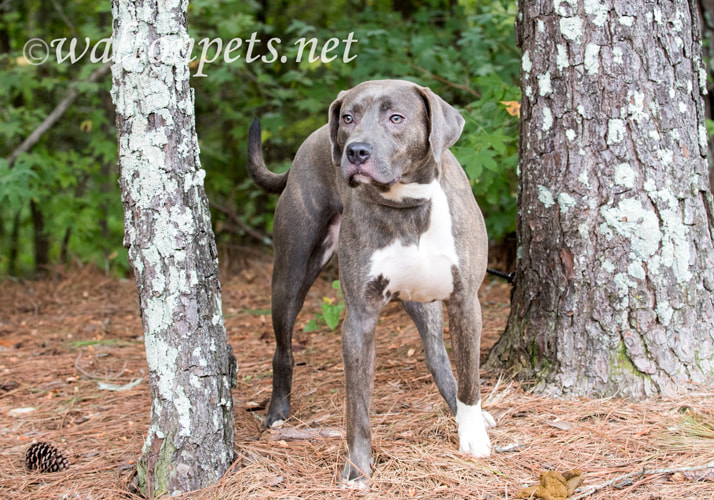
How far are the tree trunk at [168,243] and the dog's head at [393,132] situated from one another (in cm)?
68

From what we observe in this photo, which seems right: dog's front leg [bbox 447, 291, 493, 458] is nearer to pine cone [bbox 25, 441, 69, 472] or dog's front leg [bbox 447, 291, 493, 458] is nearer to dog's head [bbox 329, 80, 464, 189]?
dog's head [bbox 329, 80, 464, 189]

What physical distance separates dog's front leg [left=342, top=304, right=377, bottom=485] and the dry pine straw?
0.11m

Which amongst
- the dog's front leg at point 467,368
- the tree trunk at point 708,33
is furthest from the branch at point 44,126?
the tree trunk at point 708,33

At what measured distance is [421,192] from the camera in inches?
114

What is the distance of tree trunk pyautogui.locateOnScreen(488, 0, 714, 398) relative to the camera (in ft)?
10.5

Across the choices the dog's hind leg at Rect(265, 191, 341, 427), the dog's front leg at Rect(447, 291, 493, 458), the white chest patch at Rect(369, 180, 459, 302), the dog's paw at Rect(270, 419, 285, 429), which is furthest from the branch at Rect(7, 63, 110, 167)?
the dog's front leg at Rect(447, 291, 493, 458)

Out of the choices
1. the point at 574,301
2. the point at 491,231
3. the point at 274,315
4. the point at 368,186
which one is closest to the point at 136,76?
the point at 368,186

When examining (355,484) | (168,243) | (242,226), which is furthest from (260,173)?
(242,226)

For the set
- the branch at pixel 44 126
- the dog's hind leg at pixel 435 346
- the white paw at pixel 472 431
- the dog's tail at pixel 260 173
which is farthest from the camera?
the branch at pixel 44 126

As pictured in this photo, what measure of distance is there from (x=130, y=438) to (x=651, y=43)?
3.22 m

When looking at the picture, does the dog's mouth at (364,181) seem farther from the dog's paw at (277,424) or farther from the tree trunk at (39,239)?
the tree trunk at (39,239)

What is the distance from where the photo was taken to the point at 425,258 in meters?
2.86

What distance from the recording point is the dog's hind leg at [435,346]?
3.38 metres

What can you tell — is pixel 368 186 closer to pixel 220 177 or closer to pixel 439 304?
pixel 439 304
